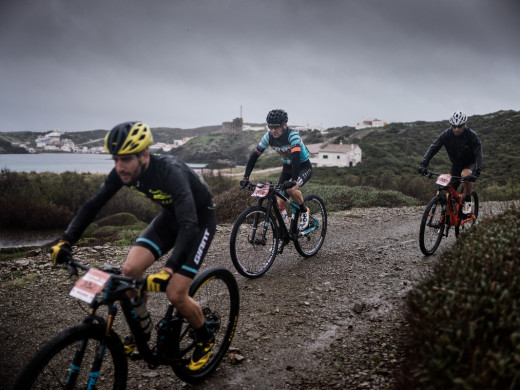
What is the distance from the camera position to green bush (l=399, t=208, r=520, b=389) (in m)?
2.20

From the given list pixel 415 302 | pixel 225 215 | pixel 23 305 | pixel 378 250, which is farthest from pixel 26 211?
pixel 415 302

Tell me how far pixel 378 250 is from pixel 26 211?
15.5 metres

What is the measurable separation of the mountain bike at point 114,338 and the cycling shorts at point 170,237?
33cm

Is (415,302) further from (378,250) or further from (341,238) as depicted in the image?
(341,238)

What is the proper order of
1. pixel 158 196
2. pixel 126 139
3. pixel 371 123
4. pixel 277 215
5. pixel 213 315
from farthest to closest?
1. pixel 371 123
2. pixel 277 215
3. pixel 213 315
4. pixel 158 196
5. pixel 126 139

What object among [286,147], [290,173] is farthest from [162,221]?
[290,173]

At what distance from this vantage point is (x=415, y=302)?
3.25 metres

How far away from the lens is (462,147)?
7.98m

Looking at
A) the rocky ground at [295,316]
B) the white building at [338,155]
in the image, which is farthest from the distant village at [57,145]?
the rocky ground at [295,316]

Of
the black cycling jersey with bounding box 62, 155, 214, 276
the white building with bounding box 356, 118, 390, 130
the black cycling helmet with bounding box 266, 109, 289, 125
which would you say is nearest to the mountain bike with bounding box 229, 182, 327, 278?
the black cycling helmet with bounding box 266, 109, 289, 125

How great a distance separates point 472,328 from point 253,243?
14.1 ft

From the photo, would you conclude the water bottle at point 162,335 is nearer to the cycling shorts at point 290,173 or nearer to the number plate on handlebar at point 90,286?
the number plate on handlebar at point 90,286

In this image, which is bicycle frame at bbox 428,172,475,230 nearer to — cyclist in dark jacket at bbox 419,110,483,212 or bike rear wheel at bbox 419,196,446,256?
bike rear wheel at bbox 419,196,446,256

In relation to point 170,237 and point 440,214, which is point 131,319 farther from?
point 440,214
